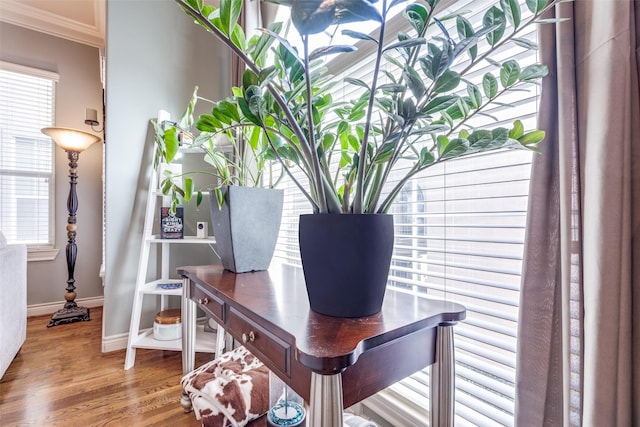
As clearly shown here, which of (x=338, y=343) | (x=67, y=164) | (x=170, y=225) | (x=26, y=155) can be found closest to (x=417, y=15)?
(x=338, y=343)

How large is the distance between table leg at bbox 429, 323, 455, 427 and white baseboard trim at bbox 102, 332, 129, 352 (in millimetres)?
2159

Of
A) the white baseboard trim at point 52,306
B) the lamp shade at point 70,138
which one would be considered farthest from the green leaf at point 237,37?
the white baseboard trim at point 52,306

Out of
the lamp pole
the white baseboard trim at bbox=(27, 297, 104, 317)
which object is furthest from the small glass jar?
the white baseboard trim at bbox=(27, 297, 104, 317)

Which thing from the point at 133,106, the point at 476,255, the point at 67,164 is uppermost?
the point at 133,106

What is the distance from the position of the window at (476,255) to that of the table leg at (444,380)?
26 cm

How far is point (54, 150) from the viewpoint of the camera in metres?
2.89

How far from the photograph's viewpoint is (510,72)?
0.63 m

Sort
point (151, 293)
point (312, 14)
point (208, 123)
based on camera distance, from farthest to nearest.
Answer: point (151, 293)
point (208, 123)
point (312, 14)

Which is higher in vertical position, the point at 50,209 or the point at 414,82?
the point at 414,82

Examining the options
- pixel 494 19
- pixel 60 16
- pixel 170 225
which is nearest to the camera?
pixel 494 19

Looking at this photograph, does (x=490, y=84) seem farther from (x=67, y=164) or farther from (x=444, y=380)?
(x=67, y=164)

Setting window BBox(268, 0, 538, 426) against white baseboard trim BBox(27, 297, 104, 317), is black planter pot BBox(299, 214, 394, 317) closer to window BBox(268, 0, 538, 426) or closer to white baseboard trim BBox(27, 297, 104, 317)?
window BBox(268, 0, 538, 426)

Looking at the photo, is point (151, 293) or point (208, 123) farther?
point (151, 293)

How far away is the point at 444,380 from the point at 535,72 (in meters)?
0.69
